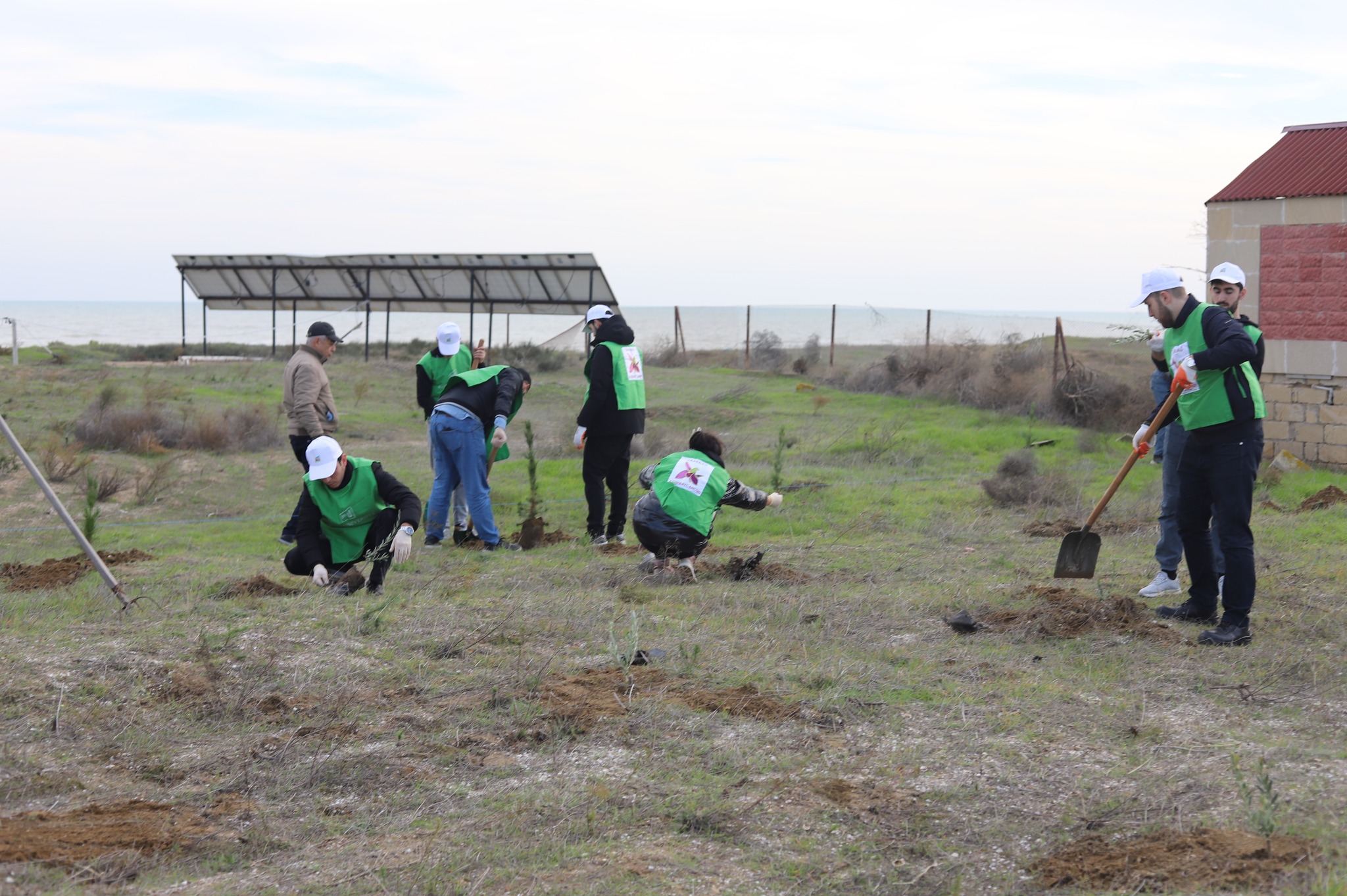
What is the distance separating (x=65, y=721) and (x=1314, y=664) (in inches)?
209

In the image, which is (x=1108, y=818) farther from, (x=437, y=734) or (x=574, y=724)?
(x=437, y=734)

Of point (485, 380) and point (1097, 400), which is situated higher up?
point (485, 380)

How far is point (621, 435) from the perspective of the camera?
909cm

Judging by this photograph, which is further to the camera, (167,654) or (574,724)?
(167,654)

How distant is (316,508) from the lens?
667 centimetres

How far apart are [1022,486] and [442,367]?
5.45 metres

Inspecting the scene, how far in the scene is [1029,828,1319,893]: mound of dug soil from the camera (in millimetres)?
3195

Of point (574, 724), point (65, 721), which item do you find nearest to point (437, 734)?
point (574, 724)

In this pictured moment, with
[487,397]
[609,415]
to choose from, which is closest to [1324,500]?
[609,415]

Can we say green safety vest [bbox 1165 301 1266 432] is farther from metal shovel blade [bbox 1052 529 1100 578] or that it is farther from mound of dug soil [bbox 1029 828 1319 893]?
mound of dug soil [bbox 1029 828 1319 893]

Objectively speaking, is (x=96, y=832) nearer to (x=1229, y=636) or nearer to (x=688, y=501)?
(x=688, y=501)

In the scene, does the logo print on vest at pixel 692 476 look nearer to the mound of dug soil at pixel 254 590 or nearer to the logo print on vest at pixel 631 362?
the logo print on vest at pixel 631 362

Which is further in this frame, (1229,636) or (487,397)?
(487,397)

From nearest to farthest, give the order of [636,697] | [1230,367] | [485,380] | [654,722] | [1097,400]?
[654,722], [636,697], [1230,367], [485,380], [1097,400]
